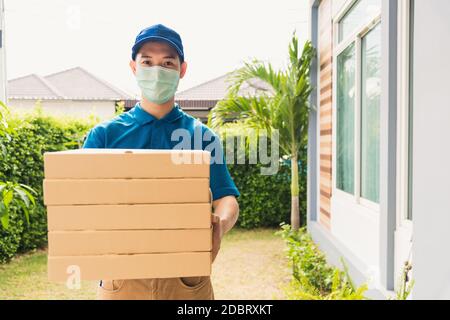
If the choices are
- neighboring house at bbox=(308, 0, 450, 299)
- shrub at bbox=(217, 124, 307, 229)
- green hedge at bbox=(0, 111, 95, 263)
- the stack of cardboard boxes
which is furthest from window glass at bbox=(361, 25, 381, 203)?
shrub at bbox=(217, 124, 307, 229)

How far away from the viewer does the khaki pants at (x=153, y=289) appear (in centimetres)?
138

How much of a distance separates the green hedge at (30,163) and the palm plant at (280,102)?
197cm

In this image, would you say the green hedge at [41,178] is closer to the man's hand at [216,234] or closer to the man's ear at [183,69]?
the man's ear at [183,69]

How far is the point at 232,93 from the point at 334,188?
186cm

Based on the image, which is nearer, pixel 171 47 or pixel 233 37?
pixel 171 47

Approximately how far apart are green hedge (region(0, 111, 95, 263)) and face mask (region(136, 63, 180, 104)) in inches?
140

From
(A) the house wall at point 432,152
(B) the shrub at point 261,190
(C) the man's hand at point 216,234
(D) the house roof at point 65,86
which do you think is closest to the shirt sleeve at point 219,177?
(C) the man's hand at point 216,234

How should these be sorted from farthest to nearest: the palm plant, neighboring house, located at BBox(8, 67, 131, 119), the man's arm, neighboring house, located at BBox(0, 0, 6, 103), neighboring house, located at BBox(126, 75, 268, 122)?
1. neighboring house, located at BBox(8, 67, 131, 119)
2. neighboring house, located at BBox(126, 75, 268, 122)
3. the palm plant
4. neighboring house, located at BBox(0, 0, 6, 103)
5. the man's arm

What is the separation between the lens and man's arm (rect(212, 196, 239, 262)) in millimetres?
1229

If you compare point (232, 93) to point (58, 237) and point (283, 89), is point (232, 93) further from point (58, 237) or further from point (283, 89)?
point (58, 237)

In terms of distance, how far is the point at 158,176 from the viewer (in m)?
1.13

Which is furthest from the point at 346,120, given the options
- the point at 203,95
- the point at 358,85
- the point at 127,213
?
the point at 203,95

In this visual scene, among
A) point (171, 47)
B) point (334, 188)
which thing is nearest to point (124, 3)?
point (334, 188)

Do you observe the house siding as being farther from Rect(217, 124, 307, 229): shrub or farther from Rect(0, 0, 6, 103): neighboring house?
Rect(0, 0, 6, 103): neighboring house
